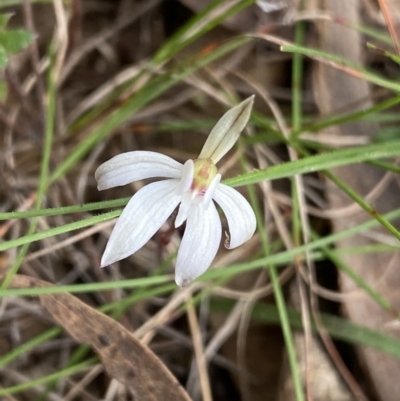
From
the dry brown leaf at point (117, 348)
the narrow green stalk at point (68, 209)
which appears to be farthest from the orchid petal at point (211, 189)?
the dry brown leaf at point (117, 348)

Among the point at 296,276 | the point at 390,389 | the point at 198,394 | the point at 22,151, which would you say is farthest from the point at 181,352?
the point at 22,151

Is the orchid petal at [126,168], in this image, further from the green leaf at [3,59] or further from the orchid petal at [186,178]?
the green leaf at [3,59]

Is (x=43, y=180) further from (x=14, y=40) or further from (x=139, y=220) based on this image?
(x=139, y=220)

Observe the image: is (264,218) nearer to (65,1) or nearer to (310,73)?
(310,73)

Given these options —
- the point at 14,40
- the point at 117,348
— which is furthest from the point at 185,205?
the point at 14,40

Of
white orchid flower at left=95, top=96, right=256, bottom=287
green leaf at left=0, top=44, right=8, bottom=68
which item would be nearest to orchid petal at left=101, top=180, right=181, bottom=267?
white orchid flower at left=95, top=96, right=256, bottom=287

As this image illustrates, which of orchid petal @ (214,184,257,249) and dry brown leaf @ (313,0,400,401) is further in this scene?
dry brown leaf @ (313,0,400,401)

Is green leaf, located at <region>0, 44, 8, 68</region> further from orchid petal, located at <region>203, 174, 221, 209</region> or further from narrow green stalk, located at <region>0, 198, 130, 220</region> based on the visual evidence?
orchid petal, located at <region>203, 174, 221, 209</region>
